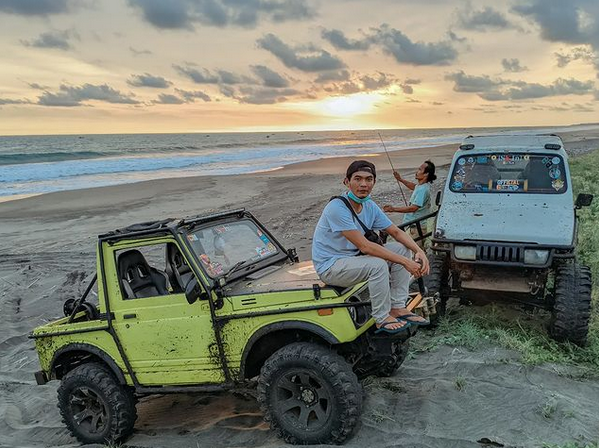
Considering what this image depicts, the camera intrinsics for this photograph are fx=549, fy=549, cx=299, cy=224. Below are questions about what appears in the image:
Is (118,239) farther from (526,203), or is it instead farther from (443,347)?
(526,203)

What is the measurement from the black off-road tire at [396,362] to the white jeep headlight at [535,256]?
6.22 feet

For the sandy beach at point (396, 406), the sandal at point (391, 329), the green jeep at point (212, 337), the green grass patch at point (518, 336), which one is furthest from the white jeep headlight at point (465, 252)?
the sandal at point (391, 329)

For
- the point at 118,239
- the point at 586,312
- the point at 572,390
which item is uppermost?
the point at 118,239

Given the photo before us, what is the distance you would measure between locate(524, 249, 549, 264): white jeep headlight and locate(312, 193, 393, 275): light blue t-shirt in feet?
8.43

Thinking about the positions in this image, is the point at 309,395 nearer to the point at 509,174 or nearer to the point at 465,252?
the point at 465,252

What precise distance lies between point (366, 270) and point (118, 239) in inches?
90.5

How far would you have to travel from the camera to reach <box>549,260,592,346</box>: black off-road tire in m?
6.08

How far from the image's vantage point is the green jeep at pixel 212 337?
4.39 m

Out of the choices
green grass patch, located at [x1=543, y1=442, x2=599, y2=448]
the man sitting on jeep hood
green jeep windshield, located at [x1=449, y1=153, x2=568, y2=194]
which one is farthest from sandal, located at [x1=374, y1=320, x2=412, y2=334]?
green jeep windshield, located at [x1=449, y1=153, x2=568, y2=194]

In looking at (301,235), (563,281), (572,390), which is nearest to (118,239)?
(572,390)

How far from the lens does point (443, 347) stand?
636cm

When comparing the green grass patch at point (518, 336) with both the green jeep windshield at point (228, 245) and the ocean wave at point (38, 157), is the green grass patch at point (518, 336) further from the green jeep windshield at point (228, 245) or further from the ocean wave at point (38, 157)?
the ocean wave at point (38, 157)

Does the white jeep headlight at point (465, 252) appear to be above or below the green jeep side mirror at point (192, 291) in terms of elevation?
below

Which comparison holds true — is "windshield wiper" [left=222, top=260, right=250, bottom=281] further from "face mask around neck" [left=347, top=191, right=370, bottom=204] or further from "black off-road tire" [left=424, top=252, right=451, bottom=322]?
"black off-road tire" [left=424, top=252, right=451, bottom=322]
